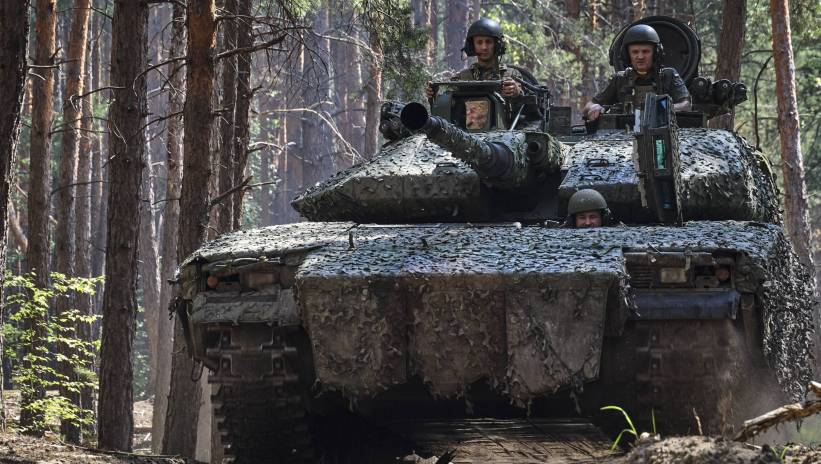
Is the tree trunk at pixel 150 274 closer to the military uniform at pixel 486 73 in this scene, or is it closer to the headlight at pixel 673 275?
the military uniform at pixel 486 73

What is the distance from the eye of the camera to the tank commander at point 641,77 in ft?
35.5

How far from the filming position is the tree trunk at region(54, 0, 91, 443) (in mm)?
17266

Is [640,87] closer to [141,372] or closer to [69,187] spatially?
[69,187]

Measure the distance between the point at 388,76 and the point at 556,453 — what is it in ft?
25.7

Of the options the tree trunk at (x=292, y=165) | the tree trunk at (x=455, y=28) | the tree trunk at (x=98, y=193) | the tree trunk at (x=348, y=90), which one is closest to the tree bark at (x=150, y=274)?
the tree trunk at (x=98, y=193)

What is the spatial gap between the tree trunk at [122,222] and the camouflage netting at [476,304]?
4.68m

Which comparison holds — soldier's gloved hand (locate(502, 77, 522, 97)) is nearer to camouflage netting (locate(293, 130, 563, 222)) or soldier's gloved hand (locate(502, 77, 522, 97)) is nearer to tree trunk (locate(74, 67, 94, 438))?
camouflage netting (locate(293, 130, 563, 222))

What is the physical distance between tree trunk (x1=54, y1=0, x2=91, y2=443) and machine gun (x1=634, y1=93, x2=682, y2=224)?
9501mm

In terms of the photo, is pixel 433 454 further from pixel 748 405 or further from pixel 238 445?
pixel 748 405

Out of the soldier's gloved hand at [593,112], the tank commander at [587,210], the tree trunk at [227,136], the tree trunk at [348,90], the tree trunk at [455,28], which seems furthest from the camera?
the tree trunk at [348,90]

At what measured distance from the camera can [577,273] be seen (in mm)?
7078

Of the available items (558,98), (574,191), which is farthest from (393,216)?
(558,98)

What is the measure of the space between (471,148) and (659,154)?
1234 mm

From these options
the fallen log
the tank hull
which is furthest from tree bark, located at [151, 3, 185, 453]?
the fallen log
